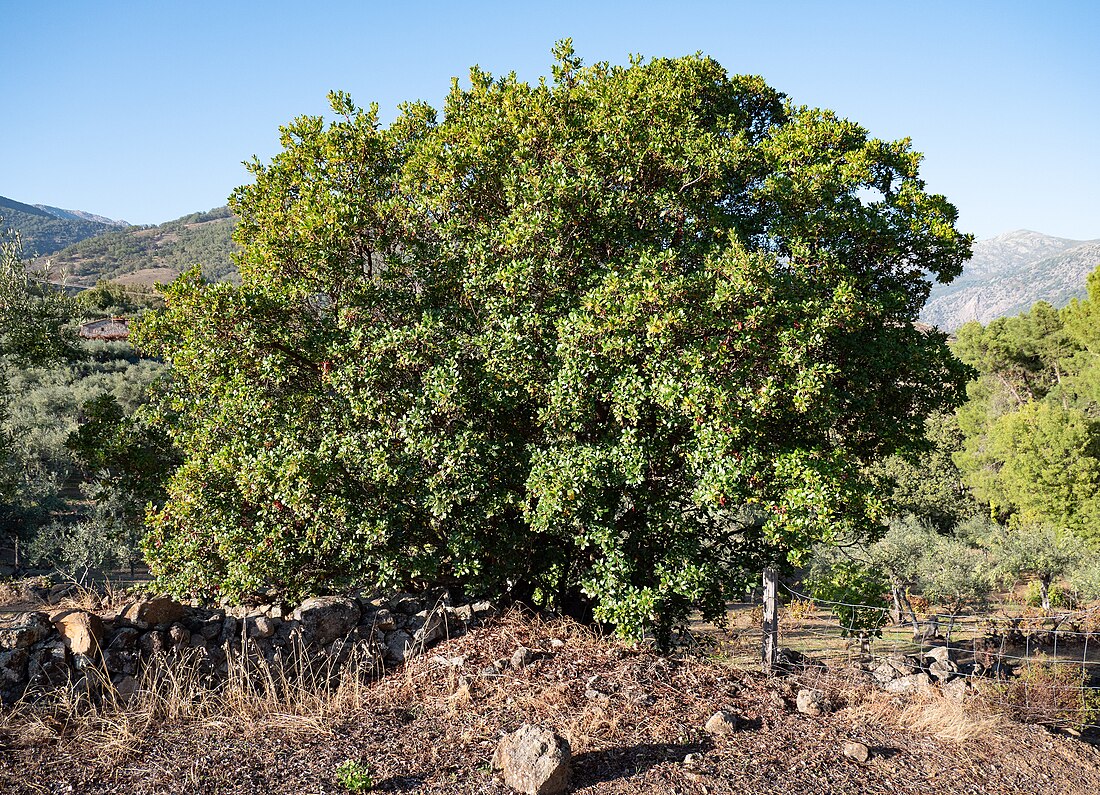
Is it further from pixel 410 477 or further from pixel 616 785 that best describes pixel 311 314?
pixel 616 785

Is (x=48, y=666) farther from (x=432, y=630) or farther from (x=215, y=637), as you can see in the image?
(x=432, y=630)

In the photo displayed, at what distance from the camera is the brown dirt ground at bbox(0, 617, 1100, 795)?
18.5 feet

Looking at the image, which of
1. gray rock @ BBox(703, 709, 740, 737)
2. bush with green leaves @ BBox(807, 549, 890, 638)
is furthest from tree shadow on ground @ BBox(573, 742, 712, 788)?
bush with green leaves @ BBox(807, 549, 890, 638)

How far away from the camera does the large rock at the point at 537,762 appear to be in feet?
17.7

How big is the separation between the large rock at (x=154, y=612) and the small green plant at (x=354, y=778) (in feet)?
10.3

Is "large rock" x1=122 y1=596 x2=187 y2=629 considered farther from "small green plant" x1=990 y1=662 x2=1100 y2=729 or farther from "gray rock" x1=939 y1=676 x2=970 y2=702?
"small green plant" x1=990 y1=662 x2=1100 y2=729

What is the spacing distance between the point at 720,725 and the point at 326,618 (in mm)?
4610

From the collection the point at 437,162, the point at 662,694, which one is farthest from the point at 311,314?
the point at 662,694

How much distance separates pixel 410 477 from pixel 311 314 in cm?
296

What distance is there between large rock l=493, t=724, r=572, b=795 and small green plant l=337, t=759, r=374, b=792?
43.2 inches

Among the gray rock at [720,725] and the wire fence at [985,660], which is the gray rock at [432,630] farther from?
the wire fence at [985,660]

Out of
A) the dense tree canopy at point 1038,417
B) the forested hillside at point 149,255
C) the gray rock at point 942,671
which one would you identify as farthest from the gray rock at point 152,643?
the forested hillside at point 149,255

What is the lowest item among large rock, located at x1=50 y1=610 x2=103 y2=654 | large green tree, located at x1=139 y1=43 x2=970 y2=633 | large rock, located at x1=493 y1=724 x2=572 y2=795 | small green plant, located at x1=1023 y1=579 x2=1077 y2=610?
small green plant, located at x1=1023 y1=579 x2=1077 y2=610

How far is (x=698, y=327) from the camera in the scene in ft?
24.7
